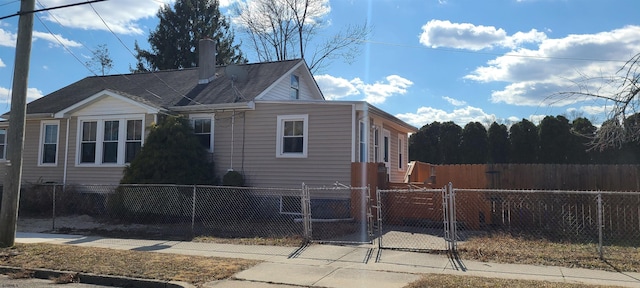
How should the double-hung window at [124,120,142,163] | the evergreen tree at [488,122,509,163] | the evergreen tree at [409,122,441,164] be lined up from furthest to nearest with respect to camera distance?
the evergreen tree at [409,122,441,164] < the evergreen tree at [488,122,509,163] < the double-hung window at [124,120,142,163]

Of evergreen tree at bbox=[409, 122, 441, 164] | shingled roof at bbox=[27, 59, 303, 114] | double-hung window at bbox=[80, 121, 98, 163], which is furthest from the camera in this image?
evergreen tree at bbox=[409, 122, 441, 164]

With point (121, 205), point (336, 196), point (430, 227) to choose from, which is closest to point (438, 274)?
point (430, 227)

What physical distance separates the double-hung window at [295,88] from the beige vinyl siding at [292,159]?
4.13 meters

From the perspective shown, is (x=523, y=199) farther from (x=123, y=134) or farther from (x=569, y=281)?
(x=123, y=134)

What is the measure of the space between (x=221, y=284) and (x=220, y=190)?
7.54 m

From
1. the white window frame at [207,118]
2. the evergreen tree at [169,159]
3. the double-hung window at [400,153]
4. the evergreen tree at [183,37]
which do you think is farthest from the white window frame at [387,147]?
the evergreen tree at [183,37]

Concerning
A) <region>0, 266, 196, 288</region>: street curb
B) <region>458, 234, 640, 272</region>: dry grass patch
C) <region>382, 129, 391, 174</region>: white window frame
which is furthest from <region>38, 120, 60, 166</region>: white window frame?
<region>458, 234, 640, 272</region>: dry grass patch

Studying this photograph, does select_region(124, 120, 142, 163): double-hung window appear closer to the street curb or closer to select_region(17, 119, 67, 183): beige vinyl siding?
select_region(17, 119, 67, 183): beige vinyl siding

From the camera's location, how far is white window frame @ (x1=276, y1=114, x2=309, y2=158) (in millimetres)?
14680

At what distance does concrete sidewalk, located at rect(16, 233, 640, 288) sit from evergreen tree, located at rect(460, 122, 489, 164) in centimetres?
2149

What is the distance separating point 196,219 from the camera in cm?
1403

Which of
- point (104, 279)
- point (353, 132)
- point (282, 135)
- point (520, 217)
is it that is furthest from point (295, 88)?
point (104, 279)

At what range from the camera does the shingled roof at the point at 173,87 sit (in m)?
17.0

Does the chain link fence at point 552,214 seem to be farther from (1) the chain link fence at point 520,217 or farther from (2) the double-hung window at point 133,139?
(2) the double-hung window at point 133,139
